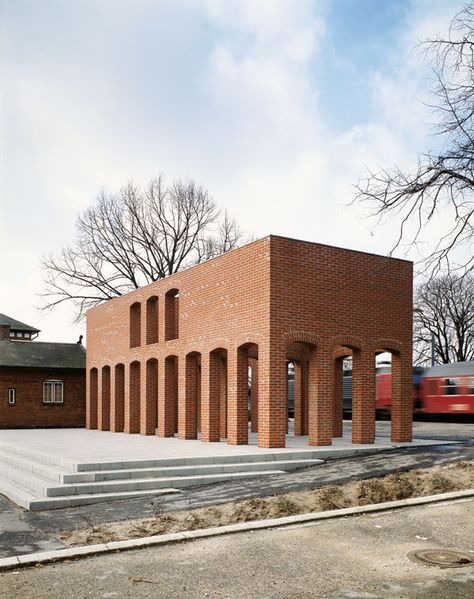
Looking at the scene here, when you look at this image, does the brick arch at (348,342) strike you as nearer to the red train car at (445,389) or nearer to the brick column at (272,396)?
the brick column at (272,396)

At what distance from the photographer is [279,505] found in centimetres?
990

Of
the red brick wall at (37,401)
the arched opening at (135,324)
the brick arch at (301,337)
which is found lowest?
the red brick wall at (37,401)

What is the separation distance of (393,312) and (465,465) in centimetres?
680

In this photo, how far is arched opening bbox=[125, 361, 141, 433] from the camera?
2530 centimetres

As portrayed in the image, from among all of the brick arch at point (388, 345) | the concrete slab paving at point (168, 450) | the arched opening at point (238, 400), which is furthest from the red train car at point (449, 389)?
the arched opening at point (238, 400)

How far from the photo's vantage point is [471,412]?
1246 inches

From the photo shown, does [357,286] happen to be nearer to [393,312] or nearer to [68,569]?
[393,312]

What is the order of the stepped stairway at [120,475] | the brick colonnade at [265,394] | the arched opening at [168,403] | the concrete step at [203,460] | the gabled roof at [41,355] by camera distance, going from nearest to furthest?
the stepped stairway at [120,475] → the concrete step at [203,460] → the brick colonnade at [265,394] → the arched opening at [168,403] → the gabled roof at [41,355]

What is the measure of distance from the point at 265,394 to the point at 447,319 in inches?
1557

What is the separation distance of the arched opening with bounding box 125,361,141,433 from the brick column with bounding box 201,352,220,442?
6552mm

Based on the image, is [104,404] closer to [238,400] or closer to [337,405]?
[337,405]

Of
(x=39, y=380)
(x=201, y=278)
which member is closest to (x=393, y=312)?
(x=201, y=278)

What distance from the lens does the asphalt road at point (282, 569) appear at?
6332 millimetres

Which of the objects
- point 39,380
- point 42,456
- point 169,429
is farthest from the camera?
point 39,380
